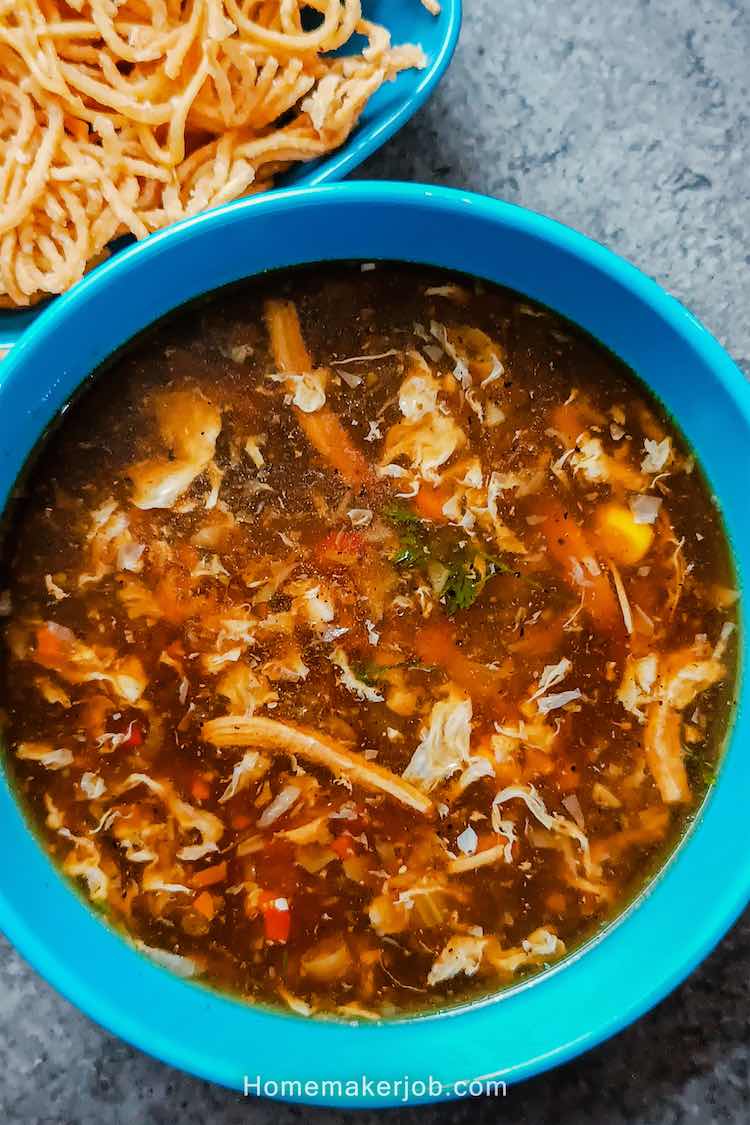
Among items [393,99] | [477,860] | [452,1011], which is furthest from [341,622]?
[393,99]

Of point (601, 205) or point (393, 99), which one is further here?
point (601, 205)

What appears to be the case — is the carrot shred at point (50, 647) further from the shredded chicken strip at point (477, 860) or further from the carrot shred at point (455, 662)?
the shredded chicken strip at point (477, 860)

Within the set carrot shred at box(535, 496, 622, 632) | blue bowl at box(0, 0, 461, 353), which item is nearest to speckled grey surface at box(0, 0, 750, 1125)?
blue bowl at box(0, 0, 461, 353)

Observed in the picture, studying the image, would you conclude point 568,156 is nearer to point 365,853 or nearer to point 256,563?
point 256,563

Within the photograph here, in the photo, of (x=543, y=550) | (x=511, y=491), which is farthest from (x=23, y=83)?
(x=543, y=550)

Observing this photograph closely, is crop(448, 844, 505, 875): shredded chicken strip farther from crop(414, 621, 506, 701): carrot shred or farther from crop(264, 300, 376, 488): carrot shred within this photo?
crop(264, 300, 376, 488): carrot shred

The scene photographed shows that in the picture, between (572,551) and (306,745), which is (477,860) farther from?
(572,551)
